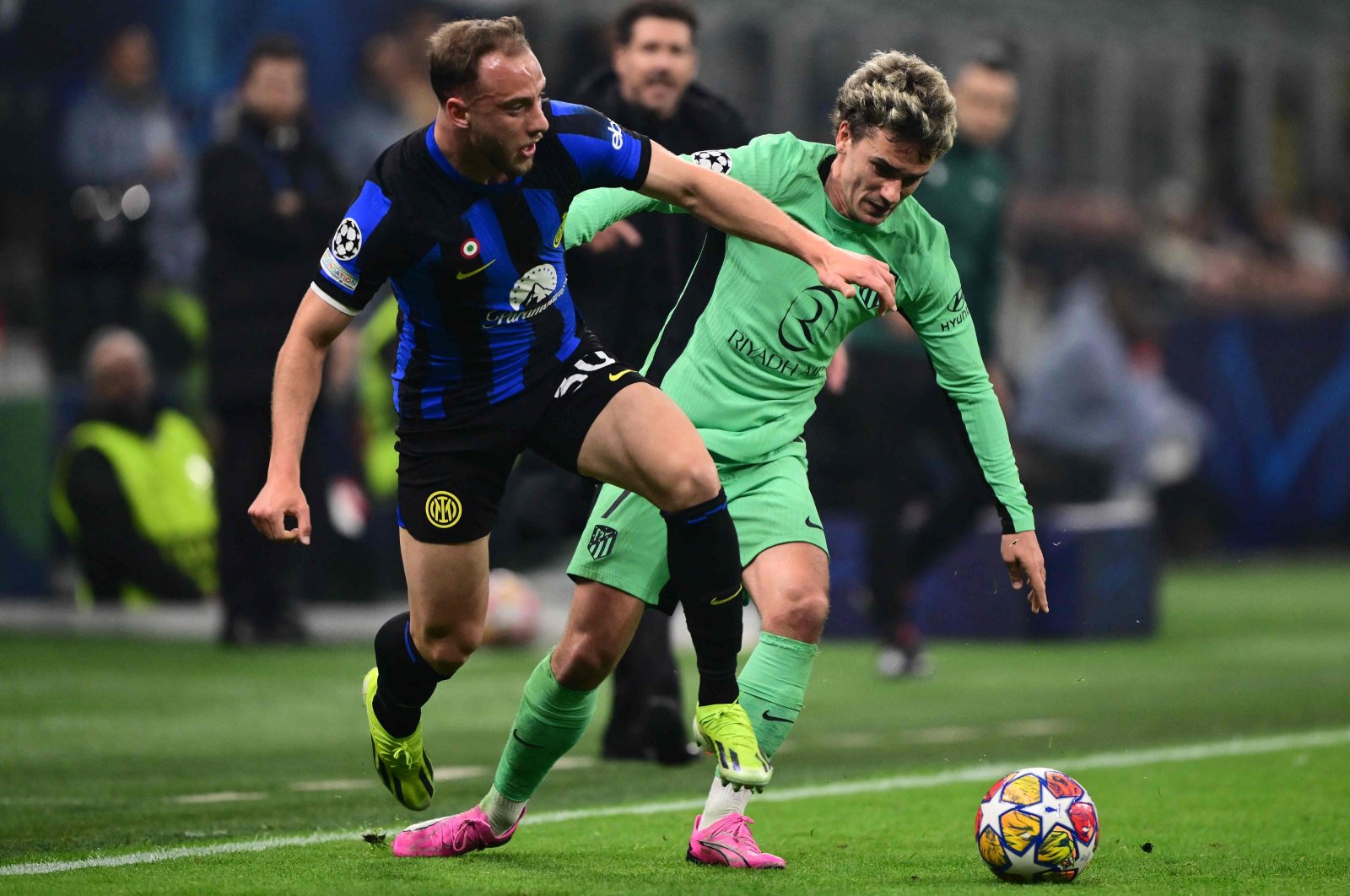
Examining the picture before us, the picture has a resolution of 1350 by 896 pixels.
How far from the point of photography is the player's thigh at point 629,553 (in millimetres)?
5188

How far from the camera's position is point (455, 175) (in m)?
4.89

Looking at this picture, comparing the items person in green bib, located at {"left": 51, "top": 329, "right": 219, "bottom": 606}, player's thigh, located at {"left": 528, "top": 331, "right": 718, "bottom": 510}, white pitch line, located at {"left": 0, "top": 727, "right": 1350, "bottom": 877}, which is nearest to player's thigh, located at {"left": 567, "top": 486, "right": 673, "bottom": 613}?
player's thigh, located at {"left": 528, "top": 331, "right": 718, "bottom": 510}

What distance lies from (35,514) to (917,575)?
5.19 meters

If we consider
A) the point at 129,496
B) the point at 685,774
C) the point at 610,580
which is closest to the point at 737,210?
the point at 610,580

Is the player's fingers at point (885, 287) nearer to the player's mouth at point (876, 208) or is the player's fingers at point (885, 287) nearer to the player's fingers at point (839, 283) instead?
the player's fingers at point (839, 283)

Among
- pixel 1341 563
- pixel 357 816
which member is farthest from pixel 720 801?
pixel 1341 563

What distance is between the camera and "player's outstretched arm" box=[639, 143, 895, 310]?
4.84 metres

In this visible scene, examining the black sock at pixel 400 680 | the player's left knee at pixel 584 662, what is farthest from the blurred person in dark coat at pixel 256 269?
the player's left knee at pixel 584 662

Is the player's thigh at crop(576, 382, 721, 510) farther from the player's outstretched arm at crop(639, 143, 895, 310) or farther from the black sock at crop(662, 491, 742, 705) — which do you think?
the player's outstretched arm at crop(639, 143, 895, 310)

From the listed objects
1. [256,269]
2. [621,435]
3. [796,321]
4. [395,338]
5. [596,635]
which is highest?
[796,321]

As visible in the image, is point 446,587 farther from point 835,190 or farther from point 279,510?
point 835,190

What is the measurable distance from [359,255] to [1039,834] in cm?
217

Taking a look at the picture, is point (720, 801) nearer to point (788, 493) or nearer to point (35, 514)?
point (788, 493)

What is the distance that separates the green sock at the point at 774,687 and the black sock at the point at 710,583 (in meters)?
0.24
